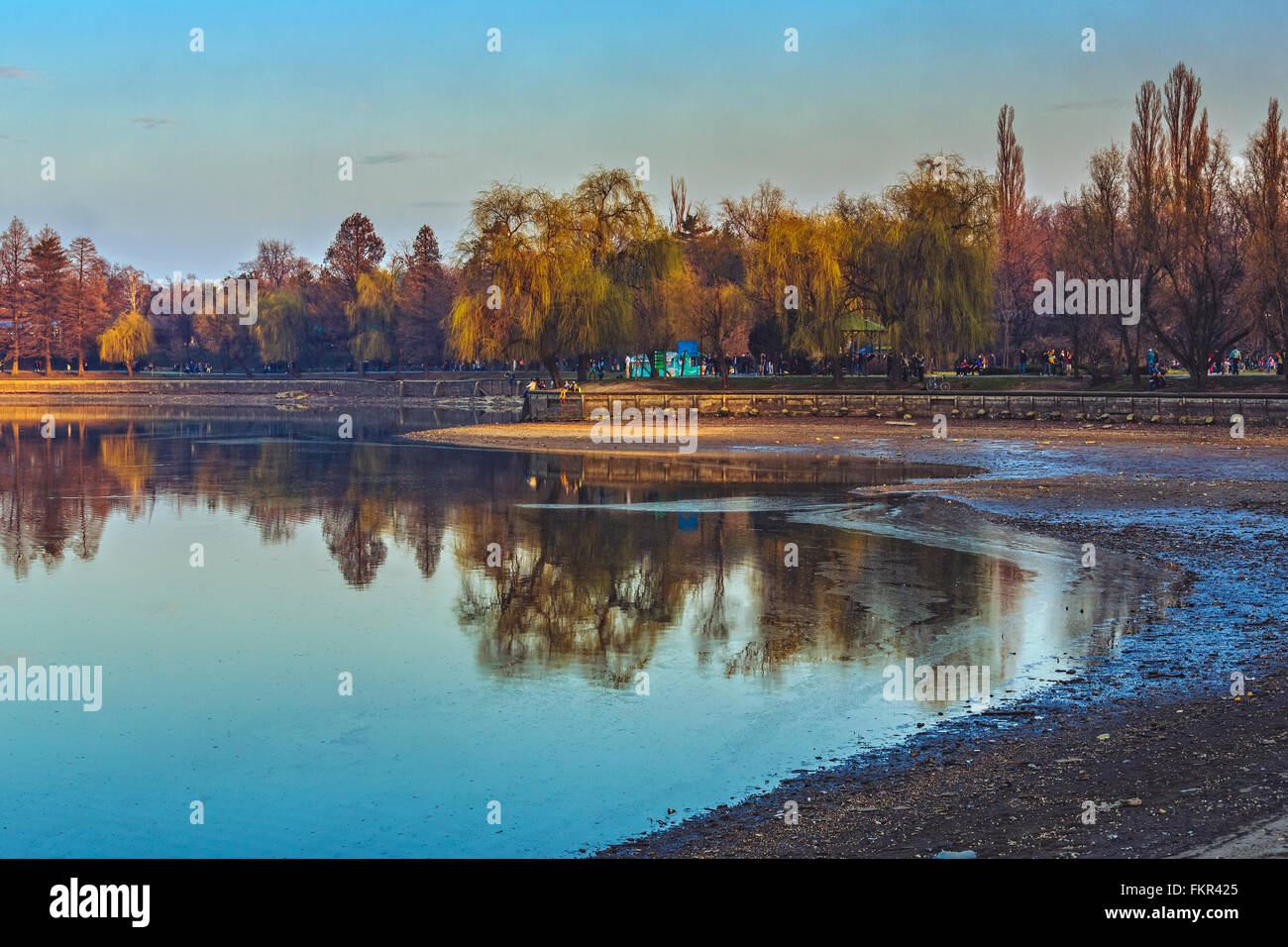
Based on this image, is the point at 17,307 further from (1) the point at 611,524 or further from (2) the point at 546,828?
(2) the point at 546,828

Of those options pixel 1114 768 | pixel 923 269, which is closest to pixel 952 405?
pixel 923 269

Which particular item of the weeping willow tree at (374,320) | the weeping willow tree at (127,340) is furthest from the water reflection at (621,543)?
the weeping willow tree at (127,340)

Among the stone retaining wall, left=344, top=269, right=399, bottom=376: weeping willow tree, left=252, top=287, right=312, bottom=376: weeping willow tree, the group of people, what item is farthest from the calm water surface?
left=252, top=287, right=312, bottom=376: weeping willow tree

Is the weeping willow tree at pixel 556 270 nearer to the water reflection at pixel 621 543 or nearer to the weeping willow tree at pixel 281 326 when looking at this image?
the water reflection at pixel 621 543

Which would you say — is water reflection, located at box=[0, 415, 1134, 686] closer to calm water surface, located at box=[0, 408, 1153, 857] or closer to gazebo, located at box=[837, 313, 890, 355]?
calm water surface, located at box=[0, 408, 1153, 857]

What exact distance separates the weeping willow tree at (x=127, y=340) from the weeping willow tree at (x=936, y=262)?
3100 inches

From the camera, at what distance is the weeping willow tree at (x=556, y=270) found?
62.1 m

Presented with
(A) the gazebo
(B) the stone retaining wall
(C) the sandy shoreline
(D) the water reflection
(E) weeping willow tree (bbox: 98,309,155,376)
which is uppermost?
(E) weeping willow tree (bbox: 98,309,155,376)

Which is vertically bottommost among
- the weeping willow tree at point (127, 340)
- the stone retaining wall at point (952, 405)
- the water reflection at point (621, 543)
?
the water reflection at point (621, 543)

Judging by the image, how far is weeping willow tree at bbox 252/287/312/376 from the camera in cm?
10569

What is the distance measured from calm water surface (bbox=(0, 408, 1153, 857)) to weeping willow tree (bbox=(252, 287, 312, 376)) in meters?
83.9

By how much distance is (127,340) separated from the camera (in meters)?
112

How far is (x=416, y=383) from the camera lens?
87.8 m
